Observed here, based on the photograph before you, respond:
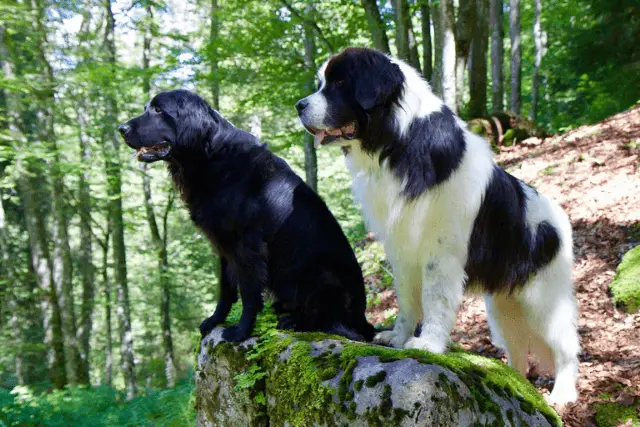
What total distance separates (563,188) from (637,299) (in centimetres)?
345

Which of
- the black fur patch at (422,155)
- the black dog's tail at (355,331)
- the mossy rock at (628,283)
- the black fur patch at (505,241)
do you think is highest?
the black fur patch at (422,155)

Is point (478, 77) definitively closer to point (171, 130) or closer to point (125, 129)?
point (171, 130)

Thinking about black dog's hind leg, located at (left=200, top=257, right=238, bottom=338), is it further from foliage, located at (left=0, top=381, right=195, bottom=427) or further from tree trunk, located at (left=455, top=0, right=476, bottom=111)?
tree trunk, located at (left=455, top=0, right=476, bottom=111)

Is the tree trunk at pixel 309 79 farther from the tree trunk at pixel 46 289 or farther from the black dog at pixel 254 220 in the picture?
the black dog at pixel 254 220

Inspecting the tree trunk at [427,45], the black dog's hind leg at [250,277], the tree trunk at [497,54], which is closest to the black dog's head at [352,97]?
the black dog's hind leg at [250,277]

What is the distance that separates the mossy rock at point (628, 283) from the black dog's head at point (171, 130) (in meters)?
3.93

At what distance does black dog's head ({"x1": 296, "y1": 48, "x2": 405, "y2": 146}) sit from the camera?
2.87m

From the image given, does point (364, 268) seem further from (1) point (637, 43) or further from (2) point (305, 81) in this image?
(1) point (637, 43)

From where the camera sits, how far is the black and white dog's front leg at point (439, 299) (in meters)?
2.91

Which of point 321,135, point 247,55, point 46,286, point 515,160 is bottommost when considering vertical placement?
point 46,286

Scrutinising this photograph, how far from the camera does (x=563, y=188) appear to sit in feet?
24.6

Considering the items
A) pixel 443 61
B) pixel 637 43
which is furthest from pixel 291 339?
pixel 637 43

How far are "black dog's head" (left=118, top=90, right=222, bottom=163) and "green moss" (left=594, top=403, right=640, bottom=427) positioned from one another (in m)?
3.28

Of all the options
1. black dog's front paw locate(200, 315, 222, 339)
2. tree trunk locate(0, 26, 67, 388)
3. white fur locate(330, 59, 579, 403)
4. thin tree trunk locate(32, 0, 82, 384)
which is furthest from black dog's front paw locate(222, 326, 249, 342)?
tree trunk locate(0, 26, 67, 388)
